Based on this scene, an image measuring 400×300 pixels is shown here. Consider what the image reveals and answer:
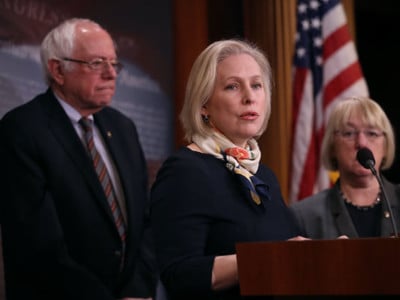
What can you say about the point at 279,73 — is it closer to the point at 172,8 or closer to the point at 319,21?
the point at 319,21

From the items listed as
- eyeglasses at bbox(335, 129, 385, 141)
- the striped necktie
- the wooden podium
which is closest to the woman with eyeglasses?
eyeglasses at bbox(335, 129, 385, 141)

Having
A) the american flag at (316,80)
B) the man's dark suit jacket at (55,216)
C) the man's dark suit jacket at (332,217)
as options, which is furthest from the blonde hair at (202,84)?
the american flag at (316,80)

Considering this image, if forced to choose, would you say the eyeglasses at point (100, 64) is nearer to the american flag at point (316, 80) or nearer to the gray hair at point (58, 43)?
the gray hair at point (58, 43)

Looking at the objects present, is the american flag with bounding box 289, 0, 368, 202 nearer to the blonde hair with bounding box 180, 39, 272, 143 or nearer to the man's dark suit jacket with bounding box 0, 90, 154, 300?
the man's dark suit jacket with bounding box 0, 90, 154, 300

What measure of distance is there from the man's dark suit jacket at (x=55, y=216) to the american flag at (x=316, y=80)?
1672 millimetres

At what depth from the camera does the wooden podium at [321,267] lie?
198cm

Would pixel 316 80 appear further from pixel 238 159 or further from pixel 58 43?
pixel 238 159

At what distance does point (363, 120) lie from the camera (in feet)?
12.8

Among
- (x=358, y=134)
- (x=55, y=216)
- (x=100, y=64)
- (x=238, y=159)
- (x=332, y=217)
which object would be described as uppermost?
(x=100, y=64)

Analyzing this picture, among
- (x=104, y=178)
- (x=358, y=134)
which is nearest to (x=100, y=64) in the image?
(x=104, y=178)

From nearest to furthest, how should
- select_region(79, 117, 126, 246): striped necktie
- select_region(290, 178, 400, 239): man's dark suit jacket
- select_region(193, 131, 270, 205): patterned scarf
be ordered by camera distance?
select_region(193, 131, 270, 205): patterned scarf, select_region(79, 117, 126, 246): striped necktie, select_region(290, 178, 400, 239): man's dark suit jacket

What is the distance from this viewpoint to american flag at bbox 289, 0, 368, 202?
4988 mm

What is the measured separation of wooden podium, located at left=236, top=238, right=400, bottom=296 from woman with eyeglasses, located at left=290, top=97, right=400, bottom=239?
1640mm

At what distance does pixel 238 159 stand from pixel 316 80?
2663mm
